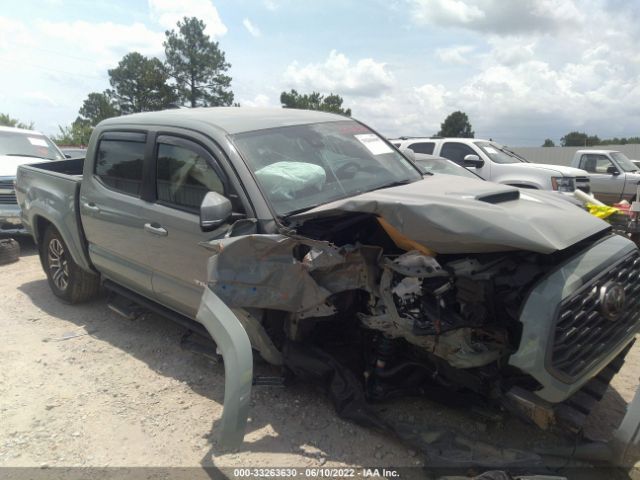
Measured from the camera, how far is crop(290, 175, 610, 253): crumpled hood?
2311mm

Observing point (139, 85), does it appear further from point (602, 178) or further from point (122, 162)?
point (122, 162)

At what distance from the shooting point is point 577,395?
2.63 meters

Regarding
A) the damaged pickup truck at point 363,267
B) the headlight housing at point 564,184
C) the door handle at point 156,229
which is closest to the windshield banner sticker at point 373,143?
the damaged pickup truck at point 363,267

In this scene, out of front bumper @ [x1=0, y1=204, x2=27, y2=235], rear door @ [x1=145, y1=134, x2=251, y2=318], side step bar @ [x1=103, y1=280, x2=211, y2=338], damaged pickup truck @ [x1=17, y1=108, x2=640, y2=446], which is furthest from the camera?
front bumper @ [x1=0, y1=204, x2=27, y2=235]

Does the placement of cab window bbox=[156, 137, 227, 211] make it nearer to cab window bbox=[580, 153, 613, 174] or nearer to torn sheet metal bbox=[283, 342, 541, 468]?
torn sheet metal bbox=[283, 342, 541, 468]

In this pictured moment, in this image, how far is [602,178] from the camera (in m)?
13.7

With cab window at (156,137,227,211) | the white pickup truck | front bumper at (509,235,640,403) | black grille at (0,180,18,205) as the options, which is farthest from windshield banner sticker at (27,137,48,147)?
front bumper at (509,235,640,403)

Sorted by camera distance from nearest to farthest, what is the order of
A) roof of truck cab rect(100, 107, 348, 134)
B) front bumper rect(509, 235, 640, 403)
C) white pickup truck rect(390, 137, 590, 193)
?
front bumper rect(509, 235, 640, 403) < roof of truck cab rect(100, 107, 348, 134) < white pickup truck rect(390, 137, 590, 193)

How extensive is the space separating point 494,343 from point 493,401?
1.70 ft

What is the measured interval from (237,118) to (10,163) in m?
6.67

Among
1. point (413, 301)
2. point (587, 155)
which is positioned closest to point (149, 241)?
point (413, 301)

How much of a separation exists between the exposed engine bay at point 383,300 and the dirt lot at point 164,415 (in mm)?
344

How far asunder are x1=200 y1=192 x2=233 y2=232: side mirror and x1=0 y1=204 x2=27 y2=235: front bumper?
603 centimetres

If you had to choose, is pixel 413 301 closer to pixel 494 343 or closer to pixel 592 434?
pixel 494 343
